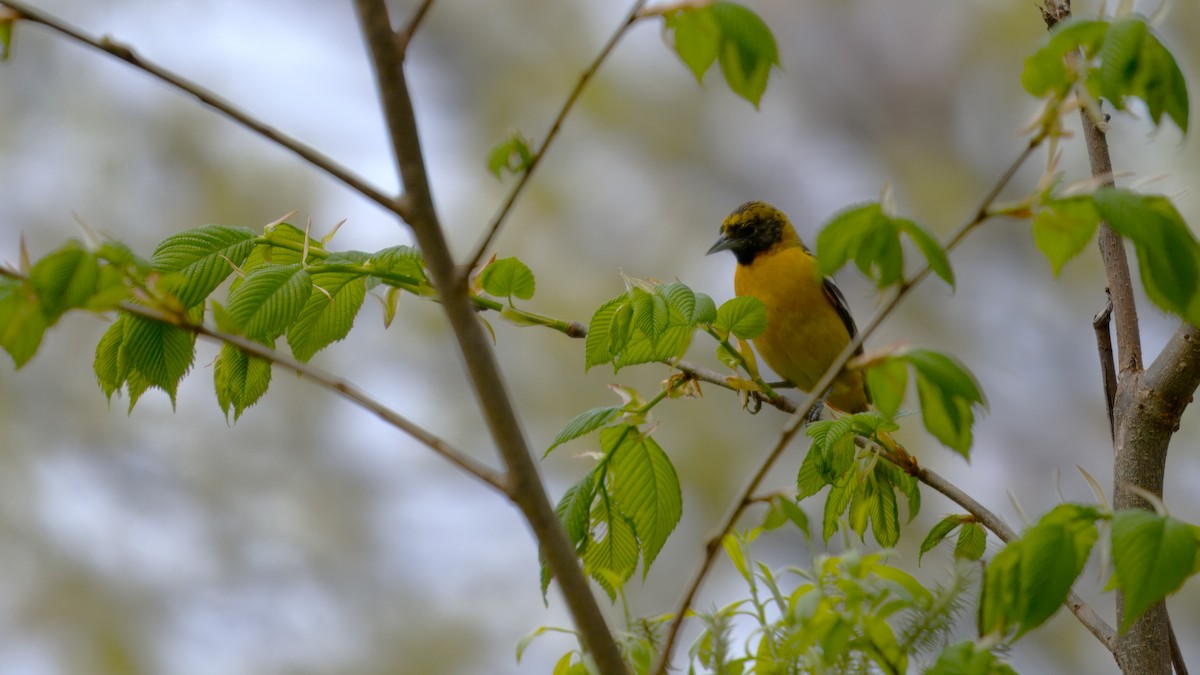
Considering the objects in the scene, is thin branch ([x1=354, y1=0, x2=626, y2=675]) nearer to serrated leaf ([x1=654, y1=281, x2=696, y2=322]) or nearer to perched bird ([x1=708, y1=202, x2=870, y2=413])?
serrated leaf ([x1=654, y1=281, x2=696, y2=322])

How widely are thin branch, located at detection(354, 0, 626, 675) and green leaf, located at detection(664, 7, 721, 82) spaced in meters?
0.17

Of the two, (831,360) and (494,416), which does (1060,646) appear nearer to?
(831,360)

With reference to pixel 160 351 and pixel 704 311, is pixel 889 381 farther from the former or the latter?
pixel 160 351

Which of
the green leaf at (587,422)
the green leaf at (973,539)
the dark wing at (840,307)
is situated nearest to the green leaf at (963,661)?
the green leaf at (587,422)

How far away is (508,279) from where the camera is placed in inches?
42.7

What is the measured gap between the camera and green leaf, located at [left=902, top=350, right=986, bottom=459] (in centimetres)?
61

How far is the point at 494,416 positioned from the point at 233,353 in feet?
1.61

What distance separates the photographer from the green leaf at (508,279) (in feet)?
3.53

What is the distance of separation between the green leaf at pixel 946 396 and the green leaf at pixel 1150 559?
94 mm

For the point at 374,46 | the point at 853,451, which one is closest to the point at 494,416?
the point at 374,46

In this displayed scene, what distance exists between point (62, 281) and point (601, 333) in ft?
1.66

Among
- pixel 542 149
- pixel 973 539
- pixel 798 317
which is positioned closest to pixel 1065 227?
pixel 542 149

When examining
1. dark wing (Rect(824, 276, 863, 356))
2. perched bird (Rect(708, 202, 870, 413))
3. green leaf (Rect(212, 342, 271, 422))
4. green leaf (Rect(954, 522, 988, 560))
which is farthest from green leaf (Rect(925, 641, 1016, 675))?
dark wing (Rect(824, 276, 863, 356))

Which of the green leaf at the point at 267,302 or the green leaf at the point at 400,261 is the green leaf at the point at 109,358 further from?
the green leaf at the point at 400,261
